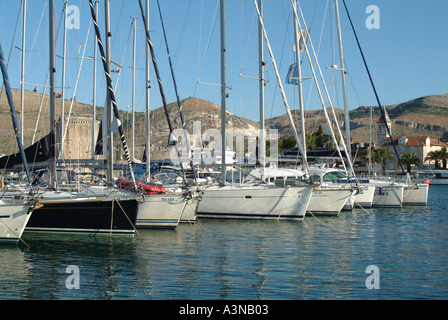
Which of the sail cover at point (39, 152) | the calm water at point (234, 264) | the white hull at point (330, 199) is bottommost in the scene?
the calm water at point (234, 264)

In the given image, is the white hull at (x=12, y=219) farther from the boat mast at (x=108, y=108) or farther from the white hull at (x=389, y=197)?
the white hull at (x=389, y=197)

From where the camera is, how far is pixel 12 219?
12969mm

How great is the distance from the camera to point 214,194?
65.7 ft

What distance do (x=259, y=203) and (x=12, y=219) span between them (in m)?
11.1

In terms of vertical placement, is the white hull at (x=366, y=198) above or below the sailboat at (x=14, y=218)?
below

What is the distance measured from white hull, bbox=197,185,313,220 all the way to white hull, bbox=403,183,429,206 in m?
14.7

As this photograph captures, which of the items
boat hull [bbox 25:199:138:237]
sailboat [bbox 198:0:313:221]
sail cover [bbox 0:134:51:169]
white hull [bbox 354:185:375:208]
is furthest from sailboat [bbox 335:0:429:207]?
sail cover [bbox 0:134:51:169]

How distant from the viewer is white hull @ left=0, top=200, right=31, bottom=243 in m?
12.9

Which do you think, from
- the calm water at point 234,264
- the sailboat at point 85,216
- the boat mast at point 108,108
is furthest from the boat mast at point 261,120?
the sailboat at point 85,216

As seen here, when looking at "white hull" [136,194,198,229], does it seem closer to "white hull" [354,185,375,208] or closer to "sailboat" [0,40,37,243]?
"sailboat" [0,40,37,243]

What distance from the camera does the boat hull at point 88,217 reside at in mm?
14383

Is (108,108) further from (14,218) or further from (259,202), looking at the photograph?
(259,202)

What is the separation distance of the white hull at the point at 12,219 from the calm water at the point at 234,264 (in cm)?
50
